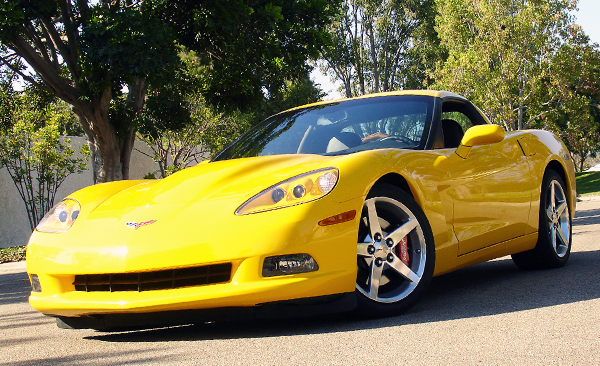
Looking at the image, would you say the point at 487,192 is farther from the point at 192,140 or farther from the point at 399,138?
the point at 192,140

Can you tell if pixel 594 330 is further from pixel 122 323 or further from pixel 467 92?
pixel 467 92

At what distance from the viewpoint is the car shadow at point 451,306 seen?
3385 mm

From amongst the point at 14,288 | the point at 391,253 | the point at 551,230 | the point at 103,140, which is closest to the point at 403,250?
the point at 391,253

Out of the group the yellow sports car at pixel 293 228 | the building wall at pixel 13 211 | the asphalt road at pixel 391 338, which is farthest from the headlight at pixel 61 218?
the building wall at pixel 13 211

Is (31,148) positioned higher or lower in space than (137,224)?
higher

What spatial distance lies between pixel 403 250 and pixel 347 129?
3.41ft

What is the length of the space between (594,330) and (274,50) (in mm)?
10942

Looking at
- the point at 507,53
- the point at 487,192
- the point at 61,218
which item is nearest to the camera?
the point at 61,218

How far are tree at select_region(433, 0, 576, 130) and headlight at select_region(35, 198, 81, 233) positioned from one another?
2896 cm

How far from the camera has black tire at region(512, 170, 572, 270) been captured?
522cm

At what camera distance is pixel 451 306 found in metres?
3.80

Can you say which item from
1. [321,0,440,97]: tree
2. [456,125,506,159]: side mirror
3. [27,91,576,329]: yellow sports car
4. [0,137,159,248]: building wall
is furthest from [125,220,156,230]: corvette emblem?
[321,0,440,97]: tree

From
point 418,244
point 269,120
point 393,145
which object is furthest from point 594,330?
point 269,120

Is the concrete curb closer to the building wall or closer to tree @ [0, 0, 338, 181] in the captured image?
tree @ [0, 0, 338, 181]
